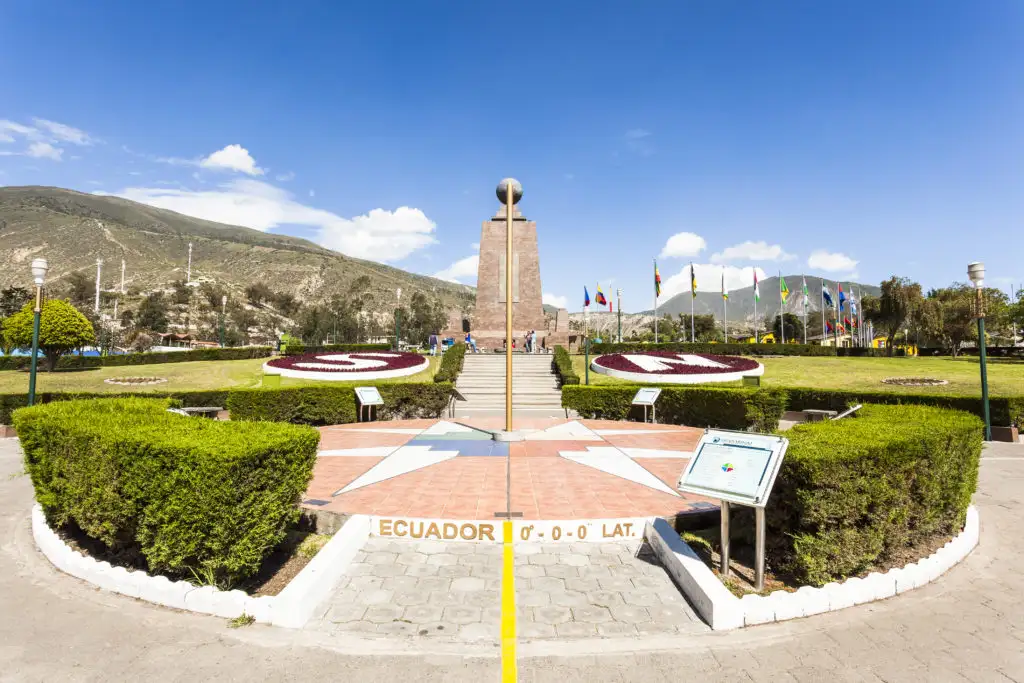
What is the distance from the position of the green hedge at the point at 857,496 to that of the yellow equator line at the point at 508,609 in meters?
2.51

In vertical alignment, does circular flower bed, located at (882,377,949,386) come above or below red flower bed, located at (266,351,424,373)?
below

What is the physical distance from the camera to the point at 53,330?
28.8 m

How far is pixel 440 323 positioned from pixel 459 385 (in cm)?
6885

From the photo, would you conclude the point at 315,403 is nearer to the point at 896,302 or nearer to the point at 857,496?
the point at 857,496

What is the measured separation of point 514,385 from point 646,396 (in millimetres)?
9104

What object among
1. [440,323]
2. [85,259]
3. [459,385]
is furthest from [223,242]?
[459,385]

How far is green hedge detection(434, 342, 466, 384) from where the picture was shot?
22008 mm

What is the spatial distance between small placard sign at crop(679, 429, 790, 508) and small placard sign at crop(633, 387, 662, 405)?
9.90 metres

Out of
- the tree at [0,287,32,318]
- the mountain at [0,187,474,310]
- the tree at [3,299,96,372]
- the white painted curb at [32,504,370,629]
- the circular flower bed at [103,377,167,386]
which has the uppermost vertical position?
the mountain at [0,187,474,310]

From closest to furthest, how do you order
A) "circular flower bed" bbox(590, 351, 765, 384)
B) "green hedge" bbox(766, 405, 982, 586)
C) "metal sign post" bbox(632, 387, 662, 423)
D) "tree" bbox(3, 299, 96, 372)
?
"green hedge" bbox(766, 405, 982, 586) < "metal sign post" bbox(632, 387, 662, 423) < "circular flower bed" bbox(590, 351, 765, 384) < "tree" bbox(3, 299, 96, 372)

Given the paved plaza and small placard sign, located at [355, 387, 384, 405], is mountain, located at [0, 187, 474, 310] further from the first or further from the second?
the paved plaza

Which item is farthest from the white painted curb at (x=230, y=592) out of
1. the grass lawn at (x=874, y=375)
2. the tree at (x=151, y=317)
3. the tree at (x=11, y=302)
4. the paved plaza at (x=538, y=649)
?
the tree at (x=151, y=317)

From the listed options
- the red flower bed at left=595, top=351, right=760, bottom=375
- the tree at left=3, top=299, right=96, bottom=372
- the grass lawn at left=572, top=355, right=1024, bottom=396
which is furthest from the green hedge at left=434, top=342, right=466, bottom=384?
the tree at left=3, top=299, right=96, bottom=372

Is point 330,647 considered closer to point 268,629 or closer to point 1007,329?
point 268,629
